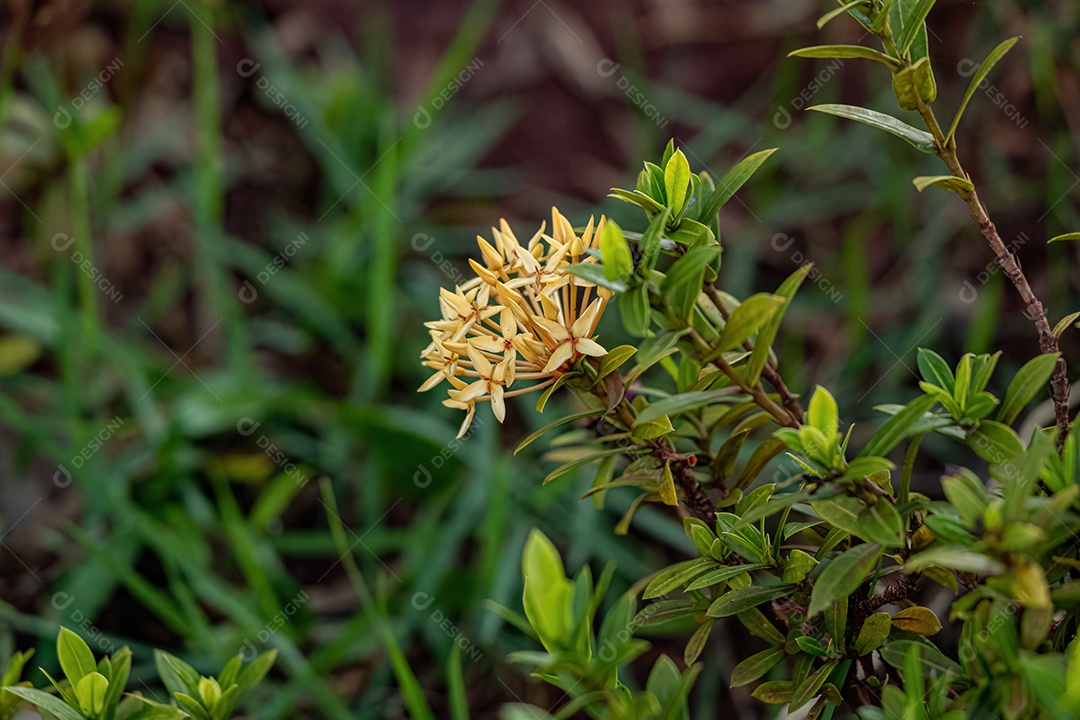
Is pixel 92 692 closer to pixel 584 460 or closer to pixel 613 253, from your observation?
pixel 584 460

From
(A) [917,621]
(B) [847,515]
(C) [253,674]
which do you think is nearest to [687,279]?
(B) [847,515]

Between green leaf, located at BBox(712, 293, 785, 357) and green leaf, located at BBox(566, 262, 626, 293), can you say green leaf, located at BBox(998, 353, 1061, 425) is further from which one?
green leaf, located at BBox(566, 262, 626, 293)

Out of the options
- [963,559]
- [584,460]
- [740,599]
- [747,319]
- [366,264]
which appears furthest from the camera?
[366,264]

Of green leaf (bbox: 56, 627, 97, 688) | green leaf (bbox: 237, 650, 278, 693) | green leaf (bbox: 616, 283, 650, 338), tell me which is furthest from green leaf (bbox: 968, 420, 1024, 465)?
green leaf (bbox: 56, 627, 97, 688)

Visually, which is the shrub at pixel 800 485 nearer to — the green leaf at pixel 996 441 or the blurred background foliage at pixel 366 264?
the green leaf at pixel 996 441

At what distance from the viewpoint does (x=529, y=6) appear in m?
2.83

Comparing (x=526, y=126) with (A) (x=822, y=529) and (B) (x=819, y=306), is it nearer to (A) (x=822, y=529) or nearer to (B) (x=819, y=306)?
(B) (x=819, y=306)

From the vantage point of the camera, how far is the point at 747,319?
2.46 feet

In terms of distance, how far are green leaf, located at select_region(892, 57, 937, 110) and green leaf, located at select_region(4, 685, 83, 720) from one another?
1.04m

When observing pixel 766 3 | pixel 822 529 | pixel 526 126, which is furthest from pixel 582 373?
pixel 766 3

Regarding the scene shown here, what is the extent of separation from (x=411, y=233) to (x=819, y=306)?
1143 millimetres

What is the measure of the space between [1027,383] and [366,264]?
181cm

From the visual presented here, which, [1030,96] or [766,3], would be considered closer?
[1030,96]

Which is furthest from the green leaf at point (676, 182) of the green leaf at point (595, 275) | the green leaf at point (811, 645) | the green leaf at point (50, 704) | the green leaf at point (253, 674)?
the green leaf at point (50, 704)
